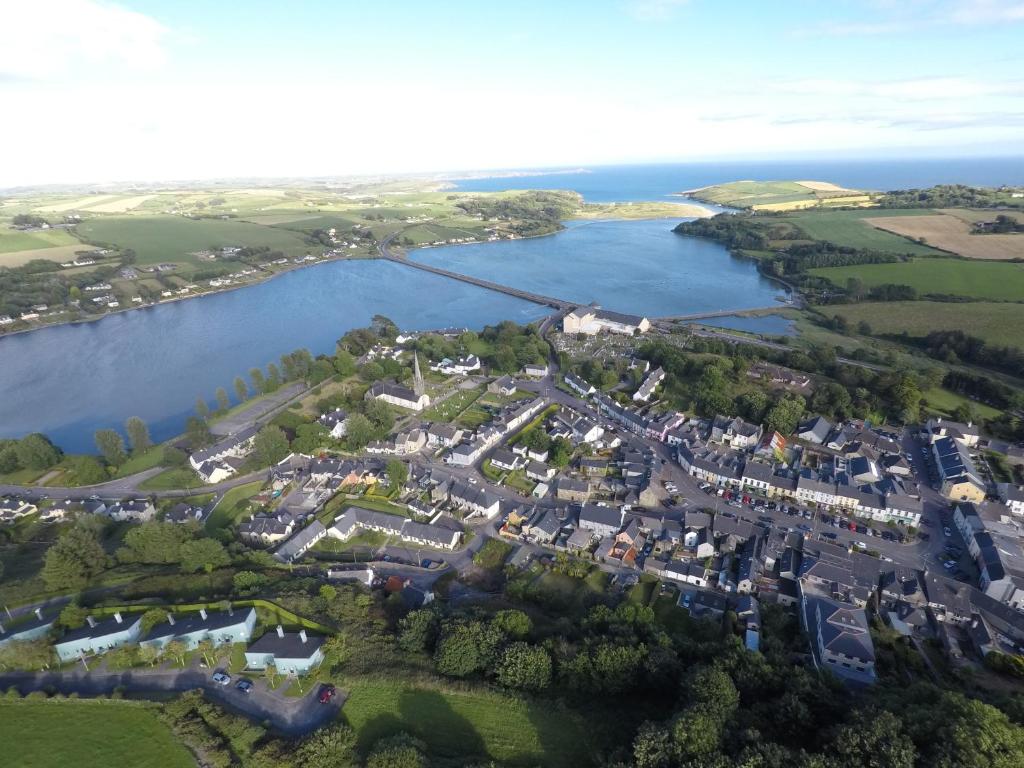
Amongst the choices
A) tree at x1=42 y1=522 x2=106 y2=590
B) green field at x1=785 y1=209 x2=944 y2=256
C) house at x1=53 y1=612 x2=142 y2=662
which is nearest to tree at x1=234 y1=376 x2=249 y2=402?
tree at x1=42 y1=522 x2=106 y2=590

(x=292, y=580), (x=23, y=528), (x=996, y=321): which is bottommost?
(x=23, y=528)

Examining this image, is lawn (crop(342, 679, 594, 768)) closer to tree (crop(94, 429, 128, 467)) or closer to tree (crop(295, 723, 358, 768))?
tree (crop(295, 723, 358, 768))

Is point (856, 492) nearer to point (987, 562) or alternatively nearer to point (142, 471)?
point (987, 562)

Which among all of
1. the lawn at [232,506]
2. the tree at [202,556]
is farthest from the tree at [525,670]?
the lawn at [232,506]

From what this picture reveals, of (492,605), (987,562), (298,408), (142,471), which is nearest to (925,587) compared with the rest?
(987,562)

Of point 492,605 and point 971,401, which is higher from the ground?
point 971,401

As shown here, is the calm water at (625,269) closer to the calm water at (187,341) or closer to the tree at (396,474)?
the calm water at (187,341)

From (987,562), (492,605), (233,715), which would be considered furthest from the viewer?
(987,562)
